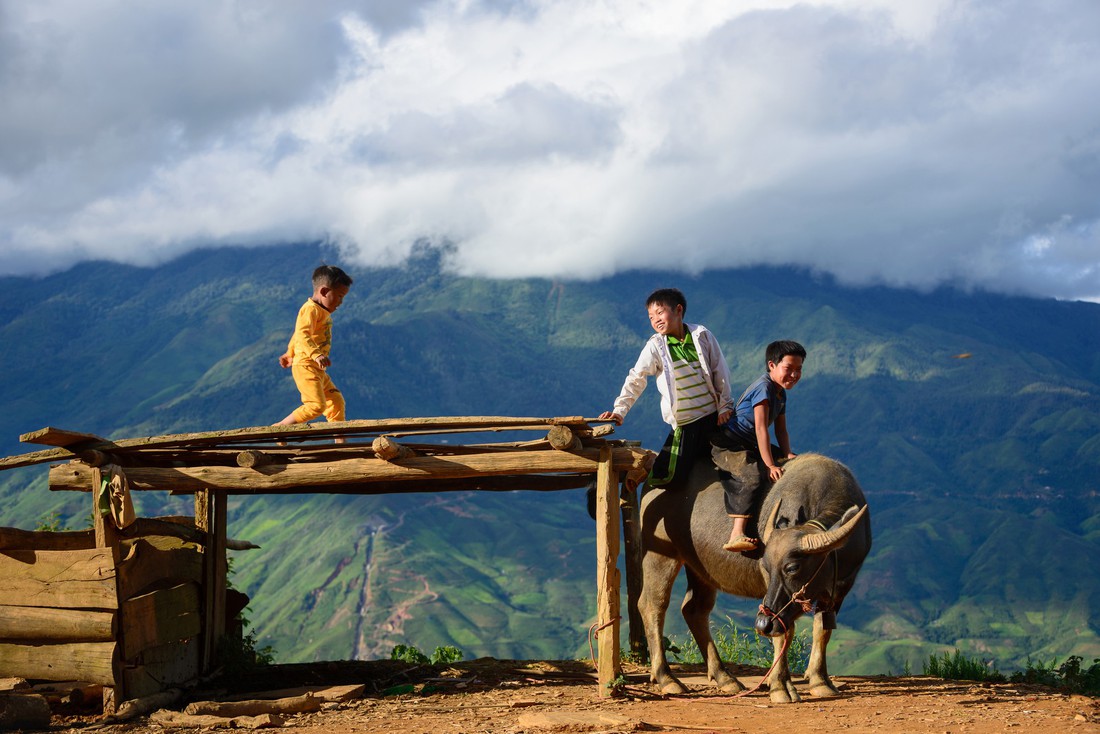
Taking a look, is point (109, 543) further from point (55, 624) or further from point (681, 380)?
point (681, 380)

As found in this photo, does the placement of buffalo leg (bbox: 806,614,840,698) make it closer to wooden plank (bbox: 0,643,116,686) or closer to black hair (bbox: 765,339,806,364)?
black hair (bbox: 765,339,806,364)

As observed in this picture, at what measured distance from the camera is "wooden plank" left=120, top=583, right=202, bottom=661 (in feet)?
37.2

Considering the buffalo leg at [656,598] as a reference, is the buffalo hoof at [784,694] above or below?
below

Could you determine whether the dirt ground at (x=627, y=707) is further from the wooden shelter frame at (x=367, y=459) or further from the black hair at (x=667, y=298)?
the black hair at (x=667, y=298)

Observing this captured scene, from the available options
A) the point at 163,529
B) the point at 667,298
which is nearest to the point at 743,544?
the point at 667,298

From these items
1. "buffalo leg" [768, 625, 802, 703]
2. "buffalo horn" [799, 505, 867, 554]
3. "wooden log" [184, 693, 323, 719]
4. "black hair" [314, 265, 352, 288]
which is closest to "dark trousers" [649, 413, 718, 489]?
"buffalo horn" [799, 505, 867, 554]

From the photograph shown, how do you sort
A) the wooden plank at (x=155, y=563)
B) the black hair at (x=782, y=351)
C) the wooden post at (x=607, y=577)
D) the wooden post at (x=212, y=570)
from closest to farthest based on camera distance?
the black hair at (x=782, y=351) < the wooden post at (x=607, y=577) < the wooden plank at (x=155, y=563) < the wooden post at (x=212, y=570)

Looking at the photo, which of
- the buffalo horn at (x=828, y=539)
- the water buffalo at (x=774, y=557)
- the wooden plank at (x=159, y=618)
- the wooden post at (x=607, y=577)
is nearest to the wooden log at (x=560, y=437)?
the wooden post at (x=607, y=577)

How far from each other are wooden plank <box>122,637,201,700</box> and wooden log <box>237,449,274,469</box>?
87.8 inches

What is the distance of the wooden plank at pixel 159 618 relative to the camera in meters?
11.3

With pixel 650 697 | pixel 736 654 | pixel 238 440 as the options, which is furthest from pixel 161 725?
pixel 736 654

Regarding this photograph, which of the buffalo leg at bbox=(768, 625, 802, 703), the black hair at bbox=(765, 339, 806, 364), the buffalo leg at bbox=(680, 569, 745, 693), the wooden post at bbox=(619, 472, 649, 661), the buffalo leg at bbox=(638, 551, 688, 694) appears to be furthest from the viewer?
the wooden post at bbox=(619, 472, 649, 661)

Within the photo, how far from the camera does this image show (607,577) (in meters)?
11.2

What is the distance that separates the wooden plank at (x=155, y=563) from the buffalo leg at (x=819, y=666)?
21.3 ft
